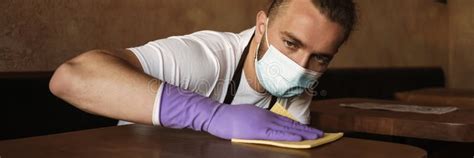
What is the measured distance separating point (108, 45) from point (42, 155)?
4.03 feet

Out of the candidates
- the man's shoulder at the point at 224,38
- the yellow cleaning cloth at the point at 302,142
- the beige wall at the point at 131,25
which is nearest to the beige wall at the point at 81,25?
the beige wall at the point at 131,25

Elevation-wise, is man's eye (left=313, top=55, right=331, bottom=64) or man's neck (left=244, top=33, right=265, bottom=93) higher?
man's eye (left=313, top=55, right=331, bottom=64)

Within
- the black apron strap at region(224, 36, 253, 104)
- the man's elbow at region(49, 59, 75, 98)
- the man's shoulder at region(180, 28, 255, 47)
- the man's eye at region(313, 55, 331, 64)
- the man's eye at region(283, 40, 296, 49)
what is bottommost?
the black apron strap at region(224, 36, 253, 104)

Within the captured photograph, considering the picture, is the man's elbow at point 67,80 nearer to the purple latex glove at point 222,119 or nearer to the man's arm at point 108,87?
the man's arm at point 108,87

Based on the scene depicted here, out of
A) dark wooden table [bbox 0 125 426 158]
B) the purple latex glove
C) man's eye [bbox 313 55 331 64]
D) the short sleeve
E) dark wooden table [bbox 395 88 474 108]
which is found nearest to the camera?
A: dark wooden table [bbox 0 125 426 158]

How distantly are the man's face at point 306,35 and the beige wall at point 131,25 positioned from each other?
829mm

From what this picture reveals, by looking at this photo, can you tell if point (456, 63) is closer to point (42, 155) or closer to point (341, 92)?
point (341, 92)

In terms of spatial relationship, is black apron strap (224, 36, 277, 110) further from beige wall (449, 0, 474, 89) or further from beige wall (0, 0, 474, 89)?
beige wall (449, 0, 474, 89)

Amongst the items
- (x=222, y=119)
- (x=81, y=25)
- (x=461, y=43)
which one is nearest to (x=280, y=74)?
(x=222, y=119)

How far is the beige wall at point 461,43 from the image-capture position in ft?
15.3

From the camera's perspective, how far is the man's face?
A: 1569 millimetres

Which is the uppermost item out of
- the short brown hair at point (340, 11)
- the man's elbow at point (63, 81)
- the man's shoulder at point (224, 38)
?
the short brown hair at point (340, 11)

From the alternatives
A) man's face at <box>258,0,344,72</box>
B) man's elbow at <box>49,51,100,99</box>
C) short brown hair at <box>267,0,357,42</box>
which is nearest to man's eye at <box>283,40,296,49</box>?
man's face at <box>258,0,344,72</box>

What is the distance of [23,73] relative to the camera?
74.0 inches
